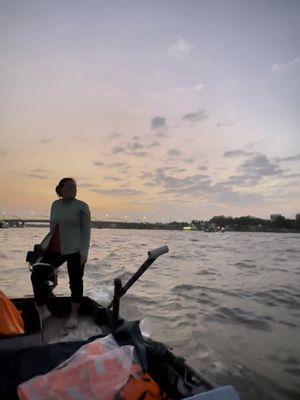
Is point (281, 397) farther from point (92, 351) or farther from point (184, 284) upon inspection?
point (184, 284)

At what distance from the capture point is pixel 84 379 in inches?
110

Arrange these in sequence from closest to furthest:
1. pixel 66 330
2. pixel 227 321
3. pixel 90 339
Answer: pixel 90 339
pixel 66 330
pixel 227 321

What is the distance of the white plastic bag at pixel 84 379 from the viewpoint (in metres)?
2.71

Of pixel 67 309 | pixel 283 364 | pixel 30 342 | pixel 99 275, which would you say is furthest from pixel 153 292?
pixel 30 342

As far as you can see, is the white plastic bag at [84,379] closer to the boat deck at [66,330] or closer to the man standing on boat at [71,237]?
the boat deck at [66,330]

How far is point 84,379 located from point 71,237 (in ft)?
11.8

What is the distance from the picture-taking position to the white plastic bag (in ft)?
8.87

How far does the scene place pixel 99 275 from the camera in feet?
70.2

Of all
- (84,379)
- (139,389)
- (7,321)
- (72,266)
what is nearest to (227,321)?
(72,266)

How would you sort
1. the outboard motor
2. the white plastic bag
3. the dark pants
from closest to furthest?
the white plastic bag → the outboard motor → the dark pants

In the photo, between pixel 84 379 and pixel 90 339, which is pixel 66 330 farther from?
pixel 84 379

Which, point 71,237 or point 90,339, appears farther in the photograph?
point 71,237

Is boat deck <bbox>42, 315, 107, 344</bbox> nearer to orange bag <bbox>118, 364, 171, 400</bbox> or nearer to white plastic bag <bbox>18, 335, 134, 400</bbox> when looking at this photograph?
white plastic bag <bbox>18, 335, 134, 400</bbox>

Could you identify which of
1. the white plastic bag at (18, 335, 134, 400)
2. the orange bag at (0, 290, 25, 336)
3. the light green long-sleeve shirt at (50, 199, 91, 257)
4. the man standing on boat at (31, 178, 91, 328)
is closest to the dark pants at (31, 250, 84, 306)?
the man standing on boat at (31, 178, 91, 328)
